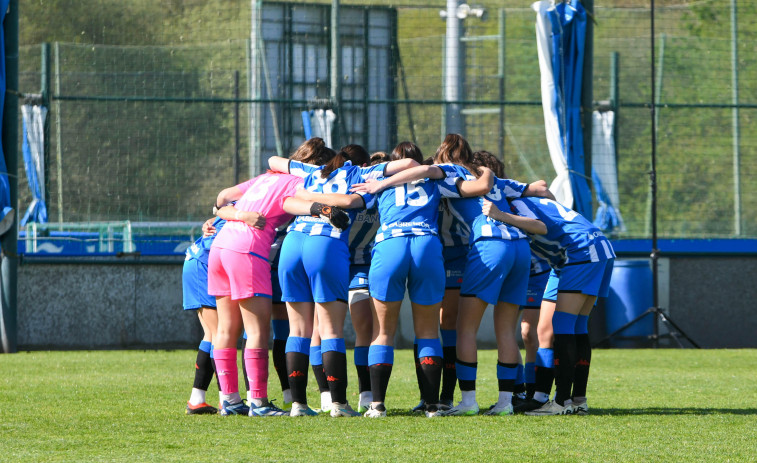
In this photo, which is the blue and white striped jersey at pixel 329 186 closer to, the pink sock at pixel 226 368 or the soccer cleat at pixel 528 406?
the pink sock at pixel 226 368

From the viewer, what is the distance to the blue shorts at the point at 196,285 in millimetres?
7000

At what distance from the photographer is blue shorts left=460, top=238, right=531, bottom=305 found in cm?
652

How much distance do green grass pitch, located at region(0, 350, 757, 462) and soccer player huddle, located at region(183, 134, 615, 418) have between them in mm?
278

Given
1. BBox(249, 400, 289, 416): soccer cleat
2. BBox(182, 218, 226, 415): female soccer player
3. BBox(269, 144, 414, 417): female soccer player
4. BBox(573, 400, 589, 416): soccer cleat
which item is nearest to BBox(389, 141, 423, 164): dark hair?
BBox(269, 144, 414, 417): female soccer player

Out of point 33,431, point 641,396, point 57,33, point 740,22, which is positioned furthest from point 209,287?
point 740,22

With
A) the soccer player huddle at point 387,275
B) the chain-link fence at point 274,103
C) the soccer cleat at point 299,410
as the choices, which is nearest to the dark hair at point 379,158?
the soccer player huddle at point 387,275

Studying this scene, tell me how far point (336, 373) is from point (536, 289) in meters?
1.65

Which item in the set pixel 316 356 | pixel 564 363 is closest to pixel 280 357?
pixel 316 356

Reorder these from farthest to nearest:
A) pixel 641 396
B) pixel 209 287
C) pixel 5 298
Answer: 1. pixel 5 298
2. pixel 641 396
3. pixel 209 287

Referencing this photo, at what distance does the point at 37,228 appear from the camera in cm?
1350

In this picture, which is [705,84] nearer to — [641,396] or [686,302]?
[686,302]

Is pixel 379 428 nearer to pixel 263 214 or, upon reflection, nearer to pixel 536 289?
pixel 263 214

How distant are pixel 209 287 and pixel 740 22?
462 inches

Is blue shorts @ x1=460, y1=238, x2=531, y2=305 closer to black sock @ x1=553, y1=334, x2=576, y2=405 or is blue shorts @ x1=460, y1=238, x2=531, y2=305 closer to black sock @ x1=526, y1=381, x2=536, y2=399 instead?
black sock @ x1=553, y1=334, x2=576, y2=405
